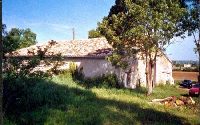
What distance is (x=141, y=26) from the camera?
2534 cm

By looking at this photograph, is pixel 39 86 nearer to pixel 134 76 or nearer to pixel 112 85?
pixel 112 85

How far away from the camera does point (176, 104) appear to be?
21.9 m

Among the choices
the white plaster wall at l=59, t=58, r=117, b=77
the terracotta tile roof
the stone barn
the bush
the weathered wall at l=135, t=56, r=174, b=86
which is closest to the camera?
the bush

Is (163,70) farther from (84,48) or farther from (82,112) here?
(82,112)

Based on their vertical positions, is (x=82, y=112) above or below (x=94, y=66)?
below

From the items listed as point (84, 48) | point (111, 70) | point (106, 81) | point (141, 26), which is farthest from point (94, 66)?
point (141, 26)

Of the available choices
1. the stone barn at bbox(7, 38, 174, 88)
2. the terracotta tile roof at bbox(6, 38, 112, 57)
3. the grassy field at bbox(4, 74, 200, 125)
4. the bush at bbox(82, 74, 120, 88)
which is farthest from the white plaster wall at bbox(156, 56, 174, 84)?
the grassy field at bbox(4, 74, 200, 125)

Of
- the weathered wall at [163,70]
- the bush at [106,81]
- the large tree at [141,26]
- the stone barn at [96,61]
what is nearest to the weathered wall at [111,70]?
the stone barn at [96,61]

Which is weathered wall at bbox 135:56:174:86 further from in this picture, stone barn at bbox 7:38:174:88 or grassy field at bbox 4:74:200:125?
grassy field at bbox 4:74:200:125

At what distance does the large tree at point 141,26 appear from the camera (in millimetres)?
24875

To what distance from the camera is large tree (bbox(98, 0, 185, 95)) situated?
24875 mm

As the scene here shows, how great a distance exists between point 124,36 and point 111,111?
11147 mm

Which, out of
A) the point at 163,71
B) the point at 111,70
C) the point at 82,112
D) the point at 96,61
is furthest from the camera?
the point at 163,71

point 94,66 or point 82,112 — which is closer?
point 82,112
